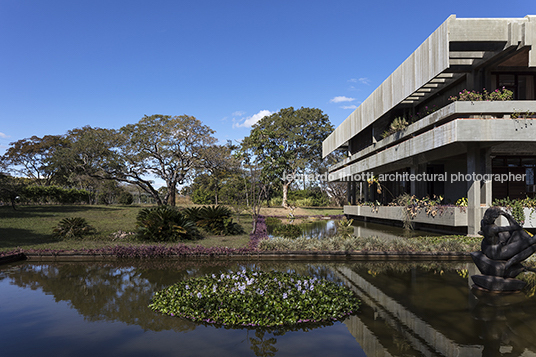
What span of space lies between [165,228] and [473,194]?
13.6 metres

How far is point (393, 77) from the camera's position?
2153cm

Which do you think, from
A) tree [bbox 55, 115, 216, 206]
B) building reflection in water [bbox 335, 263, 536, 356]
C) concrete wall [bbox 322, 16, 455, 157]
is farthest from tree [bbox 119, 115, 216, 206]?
building reflection in water [bbox 335, 263, 536, 356]

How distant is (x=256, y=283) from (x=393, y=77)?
18821mm

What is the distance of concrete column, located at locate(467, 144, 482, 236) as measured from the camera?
49.7 feet

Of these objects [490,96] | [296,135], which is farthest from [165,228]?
[296,135]

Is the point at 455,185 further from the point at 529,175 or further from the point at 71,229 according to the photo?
the point at 71,229

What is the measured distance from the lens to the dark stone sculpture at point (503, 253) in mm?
7285

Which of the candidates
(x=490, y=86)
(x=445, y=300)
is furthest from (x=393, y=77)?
(x=445, y=300)

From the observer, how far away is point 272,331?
17.4 ft

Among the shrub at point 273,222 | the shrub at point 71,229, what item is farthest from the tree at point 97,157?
the shrub at point 71,229

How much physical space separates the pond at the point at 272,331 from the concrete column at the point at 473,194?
7370mm

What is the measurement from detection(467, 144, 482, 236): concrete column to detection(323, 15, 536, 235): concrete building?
38 mm

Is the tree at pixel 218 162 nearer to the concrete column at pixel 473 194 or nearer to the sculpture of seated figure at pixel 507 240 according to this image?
the concrete column at pixel 473 194

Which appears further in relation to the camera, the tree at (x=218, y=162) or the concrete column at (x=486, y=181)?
the tree at (x=218, y=162)
